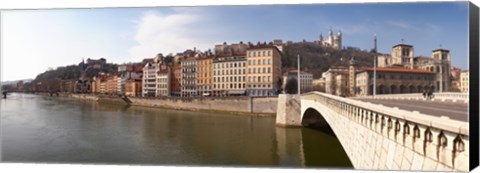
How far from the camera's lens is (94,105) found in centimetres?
1683

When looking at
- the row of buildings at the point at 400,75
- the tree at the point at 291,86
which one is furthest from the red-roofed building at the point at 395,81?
the tree at the point at 291,86

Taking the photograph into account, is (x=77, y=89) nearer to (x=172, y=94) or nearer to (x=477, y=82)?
(x=172, y=94)

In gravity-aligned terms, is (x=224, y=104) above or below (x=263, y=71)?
below

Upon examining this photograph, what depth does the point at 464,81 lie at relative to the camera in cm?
650

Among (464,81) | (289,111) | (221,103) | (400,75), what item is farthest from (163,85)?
(464,81)

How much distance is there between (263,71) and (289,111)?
277cm

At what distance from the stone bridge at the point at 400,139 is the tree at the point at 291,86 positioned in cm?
908

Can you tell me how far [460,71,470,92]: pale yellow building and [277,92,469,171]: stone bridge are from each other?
170 cm

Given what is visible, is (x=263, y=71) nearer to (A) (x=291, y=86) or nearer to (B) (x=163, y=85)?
(A) (x=291, y=86)

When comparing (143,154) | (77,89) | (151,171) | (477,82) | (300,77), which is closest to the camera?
(477,82)

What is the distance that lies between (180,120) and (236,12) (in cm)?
1212

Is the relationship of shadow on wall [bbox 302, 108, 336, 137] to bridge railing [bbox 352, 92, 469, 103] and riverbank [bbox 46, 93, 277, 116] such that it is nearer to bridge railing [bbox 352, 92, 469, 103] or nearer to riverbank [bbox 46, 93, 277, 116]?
riverbank [bbox 46, 93, 277, 116]

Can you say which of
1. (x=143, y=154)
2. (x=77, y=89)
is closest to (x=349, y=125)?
(x=143, y=154)

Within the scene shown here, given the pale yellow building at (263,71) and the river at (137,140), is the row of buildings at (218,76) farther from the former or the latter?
the river at (137,140)
